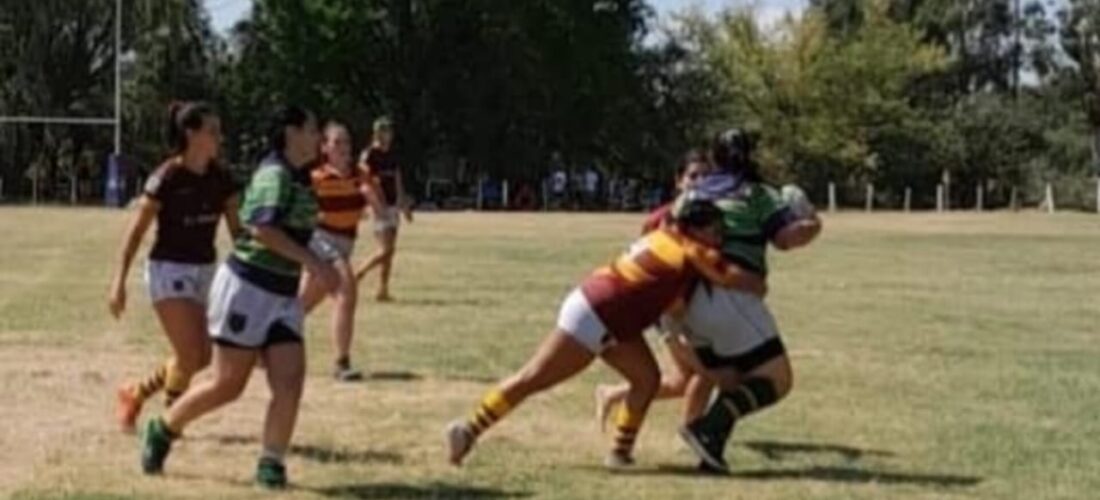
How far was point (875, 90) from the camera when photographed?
90875mm

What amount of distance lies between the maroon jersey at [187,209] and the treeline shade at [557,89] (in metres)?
59.1

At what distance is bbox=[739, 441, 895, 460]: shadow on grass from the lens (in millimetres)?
11312

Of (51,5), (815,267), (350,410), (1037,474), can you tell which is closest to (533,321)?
(350,410)

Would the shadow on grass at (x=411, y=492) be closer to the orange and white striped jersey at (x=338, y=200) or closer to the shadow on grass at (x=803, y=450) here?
the shadow on grass at (x=803, y=450)

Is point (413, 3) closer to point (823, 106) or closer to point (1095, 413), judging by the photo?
point (823, 106)

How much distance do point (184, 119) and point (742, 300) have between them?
2.95 metres

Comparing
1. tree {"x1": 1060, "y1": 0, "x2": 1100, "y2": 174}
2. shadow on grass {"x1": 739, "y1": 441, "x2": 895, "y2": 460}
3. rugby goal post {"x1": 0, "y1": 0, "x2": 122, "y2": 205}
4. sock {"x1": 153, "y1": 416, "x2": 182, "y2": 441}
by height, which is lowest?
shadow on grass {"x1": 739, "y1": 441, "x2": 895, "y2": 460}

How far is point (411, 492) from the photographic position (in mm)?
9820

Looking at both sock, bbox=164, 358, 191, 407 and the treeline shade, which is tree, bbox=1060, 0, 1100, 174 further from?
sock, bbox=164, 358, 191, 407

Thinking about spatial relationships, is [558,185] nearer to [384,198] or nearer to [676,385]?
[384,198]

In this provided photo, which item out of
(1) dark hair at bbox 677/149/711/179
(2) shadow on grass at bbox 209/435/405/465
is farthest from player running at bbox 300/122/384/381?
(1) dark hair at bbox 677/149/711/179

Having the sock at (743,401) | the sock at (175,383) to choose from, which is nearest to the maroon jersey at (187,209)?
the sock at (175,383)

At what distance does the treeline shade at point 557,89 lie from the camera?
75.2 meters

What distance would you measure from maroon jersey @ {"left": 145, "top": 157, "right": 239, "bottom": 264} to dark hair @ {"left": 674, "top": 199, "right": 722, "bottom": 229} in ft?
8.00
